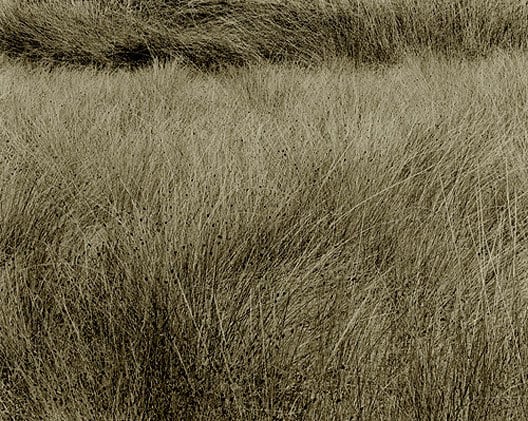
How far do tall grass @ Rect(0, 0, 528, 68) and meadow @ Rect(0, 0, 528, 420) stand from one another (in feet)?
4.50

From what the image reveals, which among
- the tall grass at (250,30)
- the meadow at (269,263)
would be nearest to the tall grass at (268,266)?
the meadow at (269,263)

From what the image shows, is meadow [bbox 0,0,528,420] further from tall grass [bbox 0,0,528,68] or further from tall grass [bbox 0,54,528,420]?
tall grass [bbox 0,0,528,68]

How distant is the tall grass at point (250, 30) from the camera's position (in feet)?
13.9

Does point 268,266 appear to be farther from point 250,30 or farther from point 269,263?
point 250,30

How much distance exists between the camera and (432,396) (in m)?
1.07

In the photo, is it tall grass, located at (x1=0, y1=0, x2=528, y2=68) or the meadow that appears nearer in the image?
the meadow

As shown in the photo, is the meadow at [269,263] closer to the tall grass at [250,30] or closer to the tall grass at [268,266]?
the tall grass at [268,266]

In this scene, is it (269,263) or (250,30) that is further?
(250,30)

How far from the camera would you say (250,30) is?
4664 millimetres

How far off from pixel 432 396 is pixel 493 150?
1.17 metres

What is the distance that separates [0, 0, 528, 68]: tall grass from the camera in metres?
4.23

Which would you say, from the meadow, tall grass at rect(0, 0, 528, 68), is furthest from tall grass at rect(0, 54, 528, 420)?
tall grass at rect(0, 0, 528, 68)

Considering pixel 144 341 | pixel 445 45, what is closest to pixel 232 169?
pixel 144 341

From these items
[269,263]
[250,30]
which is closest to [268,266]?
[269,263]
